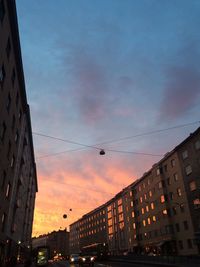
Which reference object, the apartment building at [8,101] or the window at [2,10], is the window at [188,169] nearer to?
the apartment building at [8,101]

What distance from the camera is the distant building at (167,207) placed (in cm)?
5666

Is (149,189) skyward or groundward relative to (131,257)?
skyward

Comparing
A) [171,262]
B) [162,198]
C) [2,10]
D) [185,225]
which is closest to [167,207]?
[162,198]

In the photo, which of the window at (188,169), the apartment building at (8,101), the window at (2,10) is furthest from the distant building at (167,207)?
the window at (2,10)

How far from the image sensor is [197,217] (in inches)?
2157

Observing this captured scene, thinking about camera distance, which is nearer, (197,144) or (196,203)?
(196,203)

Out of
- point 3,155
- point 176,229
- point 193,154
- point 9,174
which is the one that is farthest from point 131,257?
point 3,155

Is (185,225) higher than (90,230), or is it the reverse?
(90,230)

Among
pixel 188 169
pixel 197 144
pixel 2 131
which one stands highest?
pixel 197 144

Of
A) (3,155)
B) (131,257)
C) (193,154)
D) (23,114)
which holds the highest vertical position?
(23,114)

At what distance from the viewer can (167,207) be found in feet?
222

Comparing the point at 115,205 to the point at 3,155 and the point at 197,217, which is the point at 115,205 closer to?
the point at 197,217

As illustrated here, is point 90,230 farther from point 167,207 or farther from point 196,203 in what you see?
point 196,203

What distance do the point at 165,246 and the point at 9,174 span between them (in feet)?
140
